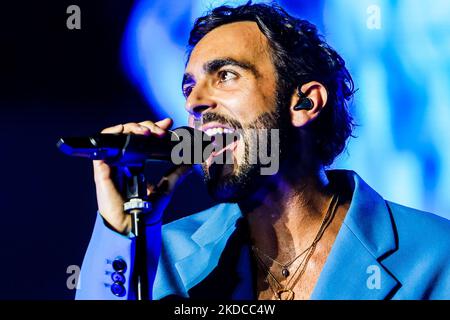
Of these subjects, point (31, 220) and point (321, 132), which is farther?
point (321, 132)

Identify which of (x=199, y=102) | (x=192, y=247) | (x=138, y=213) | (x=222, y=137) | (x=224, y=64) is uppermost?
(x=224, y=64)

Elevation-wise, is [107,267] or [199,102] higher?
[199,102]

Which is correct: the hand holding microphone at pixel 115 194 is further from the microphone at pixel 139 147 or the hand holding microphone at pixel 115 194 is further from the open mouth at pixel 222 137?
the open mouth at pixel 222 137

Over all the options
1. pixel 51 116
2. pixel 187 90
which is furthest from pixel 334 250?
pixel 51 116

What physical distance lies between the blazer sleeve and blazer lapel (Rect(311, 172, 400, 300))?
0.60 m

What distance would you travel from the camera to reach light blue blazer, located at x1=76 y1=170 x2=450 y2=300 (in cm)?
208

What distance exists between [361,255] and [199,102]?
2.38ft

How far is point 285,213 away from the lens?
8.04 feet

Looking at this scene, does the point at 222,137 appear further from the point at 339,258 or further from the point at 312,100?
the point at 339,258

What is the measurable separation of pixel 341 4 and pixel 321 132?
1.52 feet

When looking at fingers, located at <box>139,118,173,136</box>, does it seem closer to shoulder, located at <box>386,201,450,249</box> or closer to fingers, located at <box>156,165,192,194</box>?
fingers, located at <box>156,165,192,194</box>

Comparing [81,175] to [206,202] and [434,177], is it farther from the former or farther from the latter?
[434,177]
